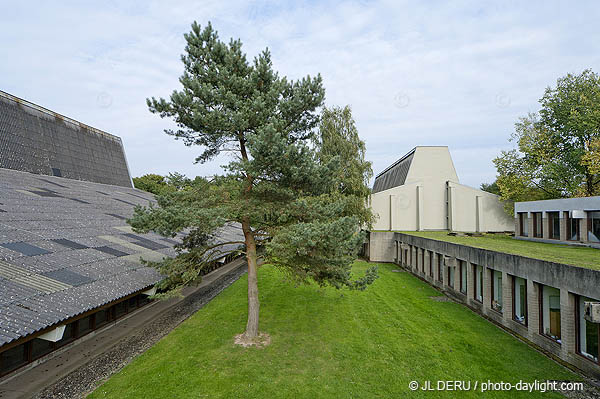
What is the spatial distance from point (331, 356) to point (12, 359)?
30.8ft

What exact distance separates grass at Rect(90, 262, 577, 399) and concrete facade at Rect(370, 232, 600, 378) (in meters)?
0.59

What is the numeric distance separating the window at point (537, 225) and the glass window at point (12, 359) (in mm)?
28809

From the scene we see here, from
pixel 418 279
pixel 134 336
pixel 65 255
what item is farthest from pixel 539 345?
pixel 65 255

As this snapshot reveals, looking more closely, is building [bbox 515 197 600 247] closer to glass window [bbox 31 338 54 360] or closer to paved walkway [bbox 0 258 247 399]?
paved walkway [bbox 0 258 247 399]

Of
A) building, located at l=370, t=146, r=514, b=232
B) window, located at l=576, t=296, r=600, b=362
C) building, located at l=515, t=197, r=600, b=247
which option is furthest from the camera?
building, located at l=370, t=146, r=514, b=232

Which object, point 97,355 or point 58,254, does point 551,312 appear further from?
point 58,254

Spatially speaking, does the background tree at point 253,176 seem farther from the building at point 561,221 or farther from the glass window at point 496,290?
the building at point 561,221

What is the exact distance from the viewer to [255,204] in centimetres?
1142

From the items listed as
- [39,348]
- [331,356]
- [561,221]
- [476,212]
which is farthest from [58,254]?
[476,212]

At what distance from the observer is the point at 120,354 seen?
10.7 meters

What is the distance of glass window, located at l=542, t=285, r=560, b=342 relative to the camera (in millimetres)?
10688

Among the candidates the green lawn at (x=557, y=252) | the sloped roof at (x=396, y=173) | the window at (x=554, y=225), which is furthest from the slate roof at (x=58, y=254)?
the sloped roof at (x=396, y=173)

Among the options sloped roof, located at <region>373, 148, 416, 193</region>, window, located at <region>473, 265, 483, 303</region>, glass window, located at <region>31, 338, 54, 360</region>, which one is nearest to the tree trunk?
glass window, located at <region>31, 338, 54, 360</region>

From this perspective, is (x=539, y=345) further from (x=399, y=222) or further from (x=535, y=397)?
(x=399, y=222)
